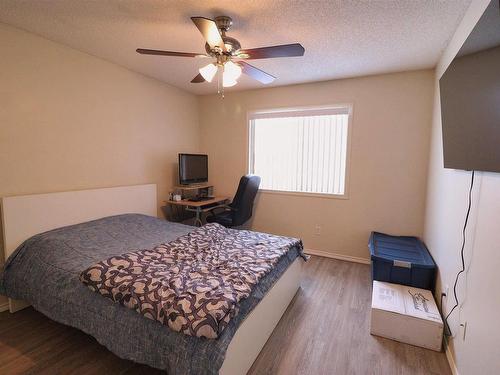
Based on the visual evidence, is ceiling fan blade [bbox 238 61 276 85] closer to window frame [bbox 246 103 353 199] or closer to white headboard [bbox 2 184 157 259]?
window frame [bbox 246 103 353 199]

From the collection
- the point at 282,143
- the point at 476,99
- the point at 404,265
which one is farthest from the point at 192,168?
the point at 476,99

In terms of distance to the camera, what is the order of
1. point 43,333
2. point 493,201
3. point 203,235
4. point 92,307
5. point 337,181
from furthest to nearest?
point 337,181 < point 203,235 < point 43,333 < point 92,307 < point 493,201

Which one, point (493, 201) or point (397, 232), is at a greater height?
point (493, 201)

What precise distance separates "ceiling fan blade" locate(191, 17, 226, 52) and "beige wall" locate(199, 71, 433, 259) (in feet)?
6.47

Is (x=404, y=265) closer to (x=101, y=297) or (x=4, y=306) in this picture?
(x=101, y=297)

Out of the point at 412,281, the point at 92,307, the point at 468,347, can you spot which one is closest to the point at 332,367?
the point at 468,347

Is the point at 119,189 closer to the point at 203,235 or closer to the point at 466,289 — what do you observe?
the point at 203,235

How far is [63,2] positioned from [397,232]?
386 centimetres

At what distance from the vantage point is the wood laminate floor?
158 centimetres

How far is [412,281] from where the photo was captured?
2248mm

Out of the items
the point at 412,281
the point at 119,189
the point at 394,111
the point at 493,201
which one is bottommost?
the point at 412,281

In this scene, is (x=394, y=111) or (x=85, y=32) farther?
(x=394, y=111)

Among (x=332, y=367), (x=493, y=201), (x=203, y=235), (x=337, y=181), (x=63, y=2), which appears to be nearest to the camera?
(x=493, y=201)

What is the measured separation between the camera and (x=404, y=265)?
Result: 223 cm
